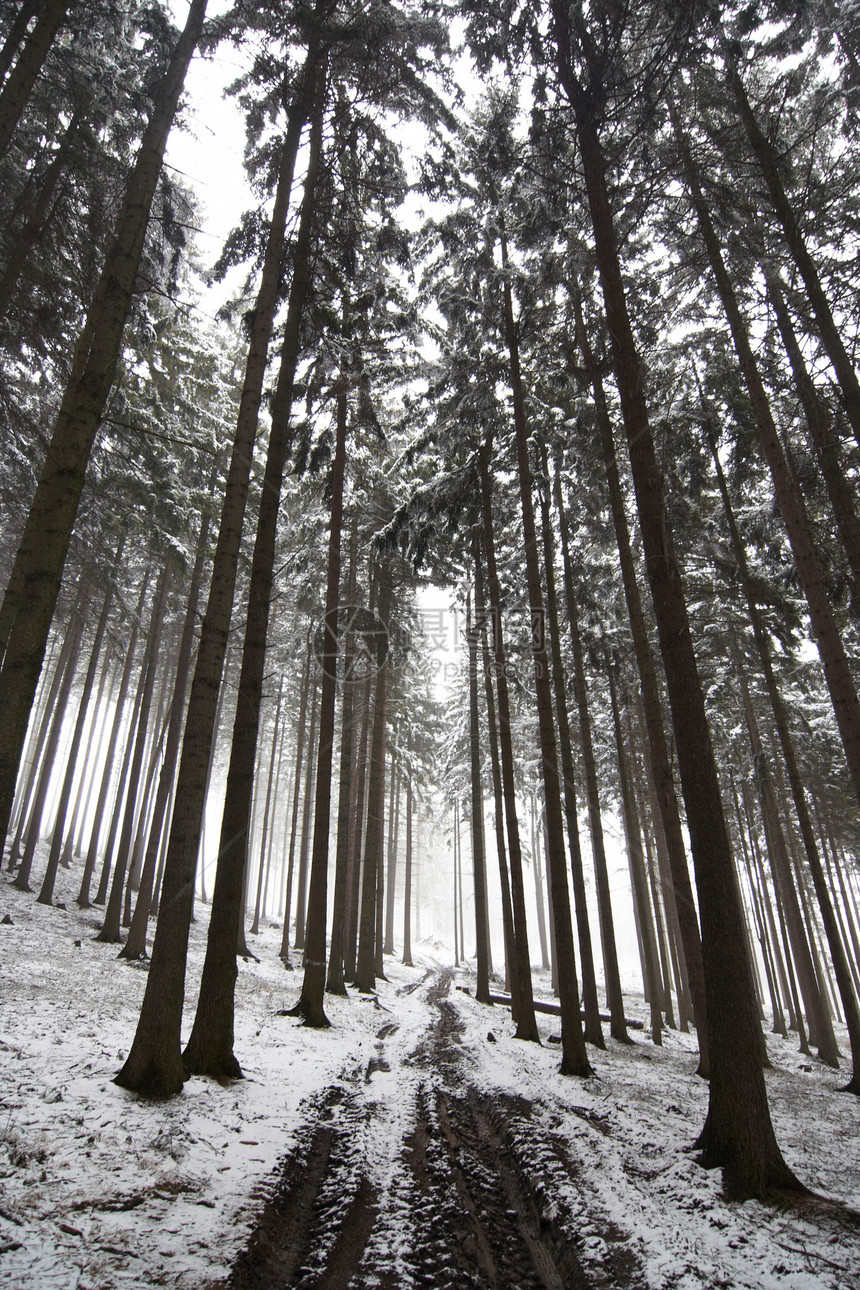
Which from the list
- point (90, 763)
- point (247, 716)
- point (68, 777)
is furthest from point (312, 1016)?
point (90, 763)

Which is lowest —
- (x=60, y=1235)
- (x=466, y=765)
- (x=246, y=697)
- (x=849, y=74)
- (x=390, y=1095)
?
(x=390, y=1095)

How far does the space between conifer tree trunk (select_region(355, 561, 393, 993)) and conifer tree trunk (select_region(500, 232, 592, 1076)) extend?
6.27 metres

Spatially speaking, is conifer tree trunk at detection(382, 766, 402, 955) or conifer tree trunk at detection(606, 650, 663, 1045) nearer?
conifer tree trunk at detection(606, 650, 663, 1045)

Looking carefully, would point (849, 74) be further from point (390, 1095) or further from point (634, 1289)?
point (390, 1095)

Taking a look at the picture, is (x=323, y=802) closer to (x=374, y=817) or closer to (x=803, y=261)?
(x=374, y=817)

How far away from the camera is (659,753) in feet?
34.0

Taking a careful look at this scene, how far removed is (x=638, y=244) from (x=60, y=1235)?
13718 millimetres

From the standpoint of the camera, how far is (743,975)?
5289 millimetres

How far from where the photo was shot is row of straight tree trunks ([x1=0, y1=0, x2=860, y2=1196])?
6.38 meters

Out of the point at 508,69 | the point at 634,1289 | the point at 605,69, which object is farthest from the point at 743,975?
the point at 508,69

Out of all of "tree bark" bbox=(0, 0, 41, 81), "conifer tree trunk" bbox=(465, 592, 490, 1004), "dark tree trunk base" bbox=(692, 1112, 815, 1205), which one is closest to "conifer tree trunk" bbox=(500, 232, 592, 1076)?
"dark tree trunk base" bbox=(692, 1112, 815, 1205)

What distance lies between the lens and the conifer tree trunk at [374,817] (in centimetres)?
1648

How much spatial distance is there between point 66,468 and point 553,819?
27.2 ft

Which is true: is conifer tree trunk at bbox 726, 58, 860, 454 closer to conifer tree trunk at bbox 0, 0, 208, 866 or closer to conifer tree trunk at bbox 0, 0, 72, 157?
conifer tree trunk at bbox 0, 0, 208, 866
